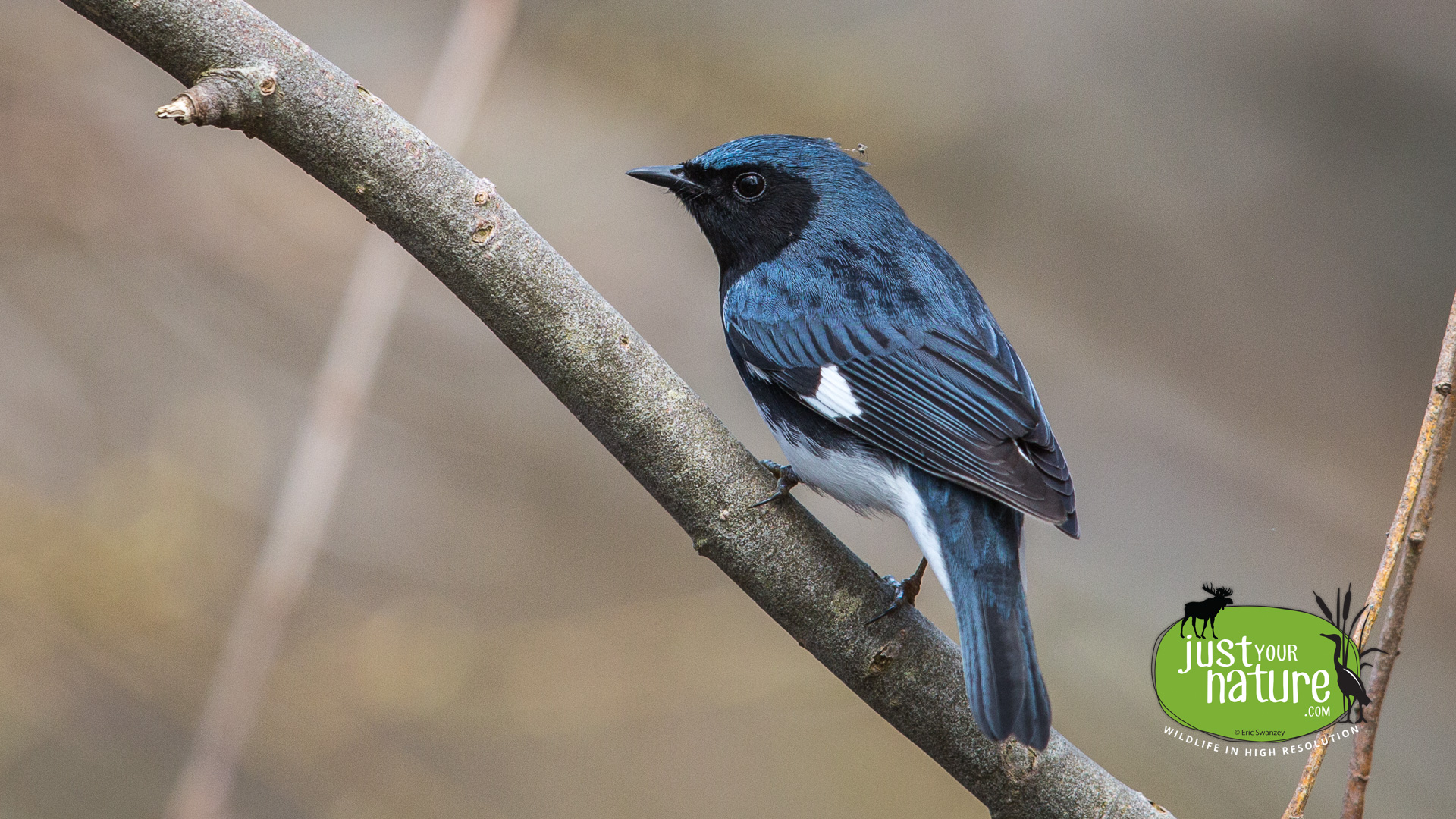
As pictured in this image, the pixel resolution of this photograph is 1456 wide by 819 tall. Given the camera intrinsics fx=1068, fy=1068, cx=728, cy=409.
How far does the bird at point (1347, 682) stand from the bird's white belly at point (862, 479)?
684mm

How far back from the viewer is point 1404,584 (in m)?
1.25

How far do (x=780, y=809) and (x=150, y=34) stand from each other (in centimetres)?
352

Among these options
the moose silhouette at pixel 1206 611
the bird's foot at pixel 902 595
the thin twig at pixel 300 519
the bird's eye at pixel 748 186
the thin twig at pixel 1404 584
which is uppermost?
the bird's eye at pixel 748 186

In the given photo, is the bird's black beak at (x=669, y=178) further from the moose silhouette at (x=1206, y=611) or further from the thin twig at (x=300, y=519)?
the moose silhouette at (x=1206, y=611)

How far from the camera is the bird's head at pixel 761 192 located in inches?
99.3

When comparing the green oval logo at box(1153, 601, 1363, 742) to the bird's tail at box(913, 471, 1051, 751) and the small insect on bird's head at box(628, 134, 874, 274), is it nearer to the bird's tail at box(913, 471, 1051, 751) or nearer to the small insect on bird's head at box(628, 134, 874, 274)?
the bird's tail at box(913, 471, 1051, 751)

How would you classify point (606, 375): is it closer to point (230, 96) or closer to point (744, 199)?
point (230, 96)

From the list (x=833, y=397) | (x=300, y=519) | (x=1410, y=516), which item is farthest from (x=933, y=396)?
(x=300, y=519)

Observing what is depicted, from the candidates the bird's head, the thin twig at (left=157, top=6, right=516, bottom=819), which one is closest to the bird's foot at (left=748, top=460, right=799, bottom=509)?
the bird's head

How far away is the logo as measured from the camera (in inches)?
71.2

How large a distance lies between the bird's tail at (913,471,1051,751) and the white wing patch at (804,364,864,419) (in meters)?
0.18

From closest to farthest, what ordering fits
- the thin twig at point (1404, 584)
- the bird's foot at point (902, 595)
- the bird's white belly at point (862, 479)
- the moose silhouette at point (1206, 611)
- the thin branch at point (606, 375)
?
the thin twig at point (1404, 584) < the thin branch at point (606, 375) < the bird's foot at point (902, 595) < the bird's white belly at point (862, 479) < the moose silhouette at point (1206, 611)

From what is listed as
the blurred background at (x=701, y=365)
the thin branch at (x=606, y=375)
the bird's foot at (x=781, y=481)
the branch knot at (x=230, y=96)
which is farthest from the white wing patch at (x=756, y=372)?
the blurred background at (x=701, y=365)

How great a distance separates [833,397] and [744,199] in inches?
26.4
